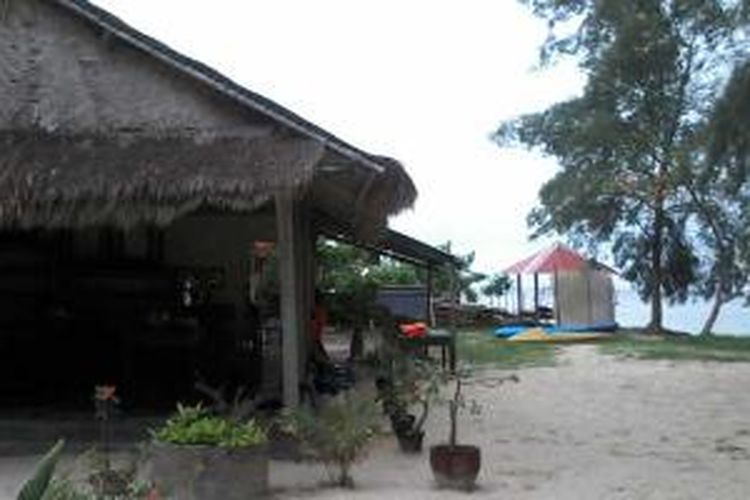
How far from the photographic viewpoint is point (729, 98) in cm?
1675

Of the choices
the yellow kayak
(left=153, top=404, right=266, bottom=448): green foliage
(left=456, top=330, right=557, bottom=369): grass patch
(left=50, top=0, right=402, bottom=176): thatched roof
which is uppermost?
(left=50, top=0, right=402, bottom=176): thatched roof

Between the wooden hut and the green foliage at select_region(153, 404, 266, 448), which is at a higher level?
the wooden hut

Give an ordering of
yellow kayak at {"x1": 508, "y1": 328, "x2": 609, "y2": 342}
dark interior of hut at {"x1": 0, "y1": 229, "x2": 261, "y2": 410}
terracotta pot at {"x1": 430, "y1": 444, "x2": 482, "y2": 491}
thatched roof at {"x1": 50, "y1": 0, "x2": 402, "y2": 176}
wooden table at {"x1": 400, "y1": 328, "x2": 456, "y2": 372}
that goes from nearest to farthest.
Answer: terracotta pot at {"x1": 430, "y1": 444, "x2": 482, "y2": 491}
thatched roof at {"x1": 50, "y1": 0, "x2": 402, "y2": 176}
dark interior of hut at {"x1": 0, "y1": 229, "x2": 261, "y2": 410}
wooden table at {"x1": 400, "y1": 328, "x2": 456, "y2": 372}
yellow kayak at {"x1": 508, "y1": 328, "x2": 609, "y2": 342}

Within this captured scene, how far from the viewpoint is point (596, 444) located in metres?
13.0

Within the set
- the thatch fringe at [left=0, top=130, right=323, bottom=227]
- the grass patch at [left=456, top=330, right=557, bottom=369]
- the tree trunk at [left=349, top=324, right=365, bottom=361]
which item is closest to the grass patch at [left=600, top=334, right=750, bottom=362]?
the grass patch at [left=456, top=330, right=557, bottom=369]

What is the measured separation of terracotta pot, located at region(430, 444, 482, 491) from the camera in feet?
33.3

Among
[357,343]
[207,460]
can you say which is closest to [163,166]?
[207,460]

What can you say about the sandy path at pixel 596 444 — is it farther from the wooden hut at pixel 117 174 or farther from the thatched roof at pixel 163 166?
the thatched roof at pixel 163 166

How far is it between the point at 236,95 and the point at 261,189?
131 centimetres

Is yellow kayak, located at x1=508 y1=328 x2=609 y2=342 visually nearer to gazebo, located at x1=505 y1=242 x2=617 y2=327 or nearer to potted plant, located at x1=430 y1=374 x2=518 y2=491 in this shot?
gazebo, located at x1=505 y1=242 x2=617 y2=327

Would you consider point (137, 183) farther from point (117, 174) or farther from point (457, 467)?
point (457, 467)

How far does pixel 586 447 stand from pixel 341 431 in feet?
11.5

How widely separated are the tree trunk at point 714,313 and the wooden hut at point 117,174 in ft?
76.3

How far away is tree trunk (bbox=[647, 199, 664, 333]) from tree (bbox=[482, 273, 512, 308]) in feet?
20.1
